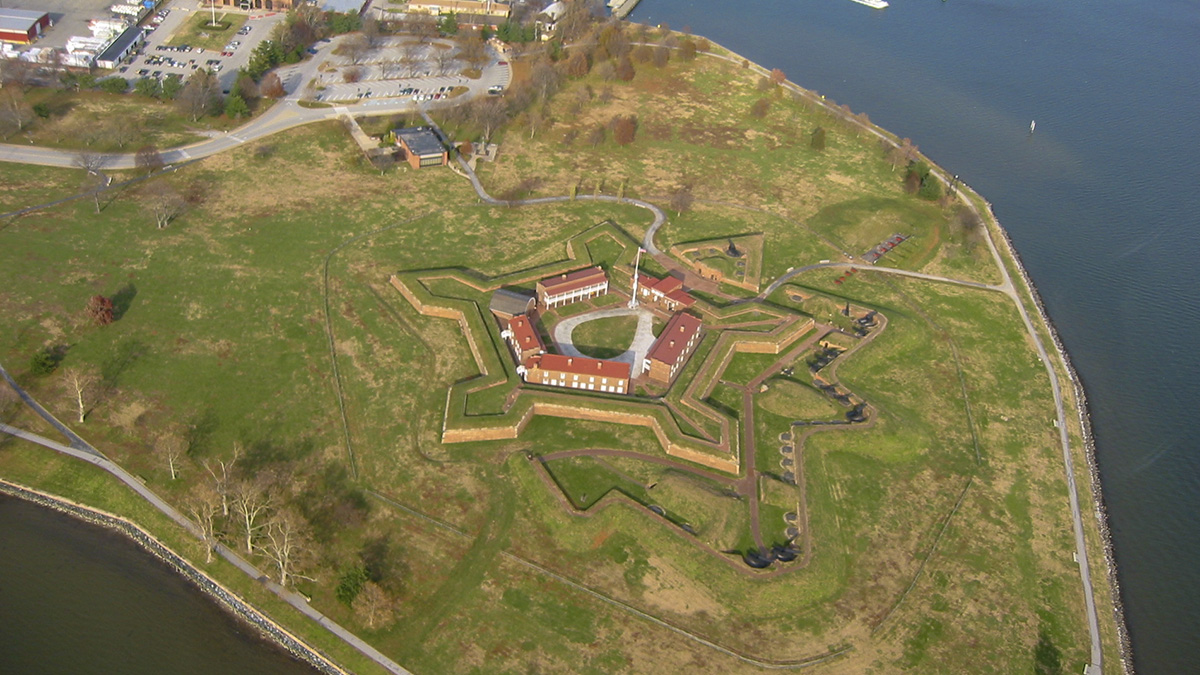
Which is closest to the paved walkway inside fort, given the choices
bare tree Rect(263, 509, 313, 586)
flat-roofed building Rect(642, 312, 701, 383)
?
flat-roofed building Rect(642, 312, 701, 383)

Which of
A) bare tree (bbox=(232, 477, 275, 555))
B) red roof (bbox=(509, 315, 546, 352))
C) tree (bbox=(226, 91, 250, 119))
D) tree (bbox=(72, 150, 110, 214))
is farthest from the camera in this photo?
tree (bbox=(226, 91, 250, 119))

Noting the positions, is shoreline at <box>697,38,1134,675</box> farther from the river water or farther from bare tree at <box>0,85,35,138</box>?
bare tree at <box>0,85,35,138</box>

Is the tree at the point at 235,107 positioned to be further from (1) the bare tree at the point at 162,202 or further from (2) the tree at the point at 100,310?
(2) the tree at the point at 100,310

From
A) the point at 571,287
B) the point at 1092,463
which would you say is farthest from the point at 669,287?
the point at 1092,463

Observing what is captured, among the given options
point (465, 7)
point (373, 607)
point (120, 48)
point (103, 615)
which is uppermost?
point (465, 7)

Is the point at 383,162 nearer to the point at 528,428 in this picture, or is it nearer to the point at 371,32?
the point at 371,32

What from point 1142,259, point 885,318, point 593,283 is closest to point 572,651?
point 593,283

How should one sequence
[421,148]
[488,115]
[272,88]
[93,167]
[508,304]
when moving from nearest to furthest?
1. [508,304]
2. [93,167]
3. [421,148]
4. [488,115]
5. [272,88]

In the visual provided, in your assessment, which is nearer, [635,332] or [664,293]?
[635,332]
